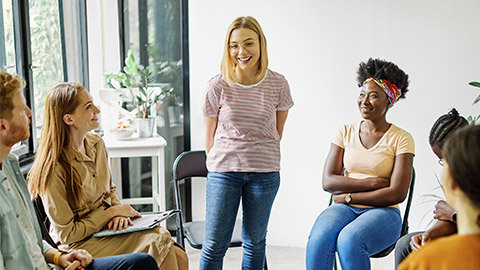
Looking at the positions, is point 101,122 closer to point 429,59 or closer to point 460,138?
point 429,59

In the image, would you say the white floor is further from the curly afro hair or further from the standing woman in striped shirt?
the curly afro hair

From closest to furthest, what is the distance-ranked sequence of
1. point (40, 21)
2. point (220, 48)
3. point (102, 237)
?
1. point (102, 237)
2. point (40, 21)
3. point (220, 48)

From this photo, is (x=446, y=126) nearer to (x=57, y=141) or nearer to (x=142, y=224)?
(x=142, y=224)

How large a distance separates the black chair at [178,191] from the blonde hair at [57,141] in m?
0.72

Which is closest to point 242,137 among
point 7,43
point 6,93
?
point 6,93

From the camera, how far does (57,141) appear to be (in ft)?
7.16

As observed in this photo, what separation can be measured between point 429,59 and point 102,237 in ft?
7.35

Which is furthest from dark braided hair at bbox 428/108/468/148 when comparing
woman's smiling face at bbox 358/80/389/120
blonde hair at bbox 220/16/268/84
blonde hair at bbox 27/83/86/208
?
blonde hair at bbox 27/83/86/208

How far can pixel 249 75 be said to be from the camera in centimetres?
250

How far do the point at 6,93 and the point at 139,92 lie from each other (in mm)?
1892

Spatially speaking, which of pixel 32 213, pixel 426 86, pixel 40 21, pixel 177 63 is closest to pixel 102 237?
pixel 32 213

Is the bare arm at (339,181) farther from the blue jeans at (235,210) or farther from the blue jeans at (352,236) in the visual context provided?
the blue jeans at (235,210)

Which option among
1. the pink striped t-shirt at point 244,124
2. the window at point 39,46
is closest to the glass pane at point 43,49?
the window at point 39,46

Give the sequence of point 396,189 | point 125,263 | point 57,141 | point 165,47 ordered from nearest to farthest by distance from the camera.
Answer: point 125,263 → point 57,141 → point 396,189 → point 165,47
